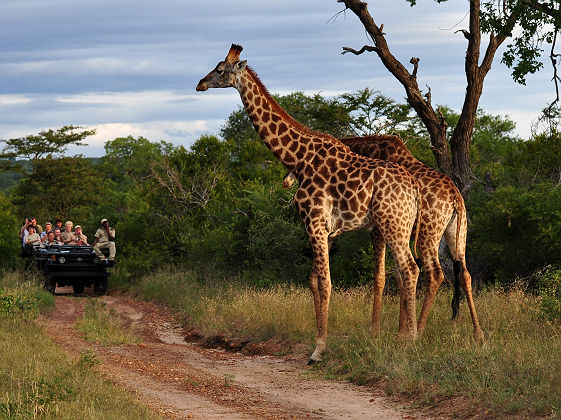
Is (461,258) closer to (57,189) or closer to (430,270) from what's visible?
(430,270)

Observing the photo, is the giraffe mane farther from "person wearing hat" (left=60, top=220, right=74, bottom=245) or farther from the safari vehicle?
"person wearing hat" (left=60, top=220, right=74, bottom=245)

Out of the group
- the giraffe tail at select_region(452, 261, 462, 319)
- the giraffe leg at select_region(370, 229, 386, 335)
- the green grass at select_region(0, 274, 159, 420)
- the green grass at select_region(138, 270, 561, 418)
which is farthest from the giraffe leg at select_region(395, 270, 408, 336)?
the green grass at select_region(0, 274, 159, 420)

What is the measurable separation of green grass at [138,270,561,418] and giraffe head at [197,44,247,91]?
3.98m

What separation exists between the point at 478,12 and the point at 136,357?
10322 millimetres

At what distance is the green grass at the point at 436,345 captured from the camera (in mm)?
8172

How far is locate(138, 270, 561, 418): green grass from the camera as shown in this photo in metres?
8.17

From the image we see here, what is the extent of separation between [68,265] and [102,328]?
24.7 feet

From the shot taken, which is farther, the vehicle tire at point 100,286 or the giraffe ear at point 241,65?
the vehicle tire at point 100,286

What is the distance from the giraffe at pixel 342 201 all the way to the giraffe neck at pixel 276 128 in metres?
0.01

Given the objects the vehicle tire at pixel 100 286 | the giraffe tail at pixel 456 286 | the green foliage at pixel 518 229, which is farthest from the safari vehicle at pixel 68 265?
the giraffe tail at pixel 456 286

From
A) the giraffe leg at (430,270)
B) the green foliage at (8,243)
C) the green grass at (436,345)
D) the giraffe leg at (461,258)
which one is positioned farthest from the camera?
the green foliage at (8,243)

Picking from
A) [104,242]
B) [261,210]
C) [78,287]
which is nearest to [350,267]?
[261,210]

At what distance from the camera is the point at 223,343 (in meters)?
13.9

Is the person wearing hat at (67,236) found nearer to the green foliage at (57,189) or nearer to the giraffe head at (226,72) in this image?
the giraffe head at (226,72)
